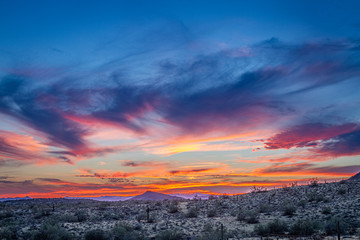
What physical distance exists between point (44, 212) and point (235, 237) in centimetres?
2971

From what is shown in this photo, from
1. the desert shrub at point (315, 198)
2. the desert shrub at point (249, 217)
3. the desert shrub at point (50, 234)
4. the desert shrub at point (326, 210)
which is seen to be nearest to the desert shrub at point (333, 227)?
the desert shrub at point (326, 210)

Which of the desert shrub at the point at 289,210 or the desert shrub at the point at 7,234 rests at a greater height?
the desert shrub at the point at 289,210

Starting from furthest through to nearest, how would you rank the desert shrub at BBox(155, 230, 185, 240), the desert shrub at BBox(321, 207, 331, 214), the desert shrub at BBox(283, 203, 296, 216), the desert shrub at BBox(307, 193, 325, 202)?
the desert shrub at BBox(307, 193, 325, 202) → the desert shrub at BBox(283, 203, 296, 216) → the desert shrub at BBox(321, 207, 331, 214) → the desert shrub at BBox(155, 230, 185, 240)

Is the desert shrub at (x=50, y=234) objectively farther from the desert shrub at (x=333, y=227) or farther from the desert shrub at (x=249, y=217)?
the desert shrub at (x=333, y=227)

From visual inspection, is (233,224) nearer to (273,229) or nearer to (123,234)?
(273,229)

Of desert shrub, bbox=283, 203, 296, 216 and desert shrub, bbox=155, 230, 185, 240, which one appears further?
desert shrub, bbox=283, 203, 296, 216

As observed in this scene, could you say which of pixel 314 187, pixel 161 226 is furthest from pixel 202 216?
pixel 314 187

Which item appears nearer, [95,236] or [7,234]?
[7,234]

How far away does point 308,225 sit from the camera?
23734 millimetres

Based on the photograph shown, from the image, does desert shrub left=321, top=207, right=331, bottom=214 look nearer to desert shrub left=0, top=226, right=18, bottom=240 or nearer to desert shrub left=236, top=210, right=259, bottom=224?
desert shrub left=236, top=210, right=259, bottom=224

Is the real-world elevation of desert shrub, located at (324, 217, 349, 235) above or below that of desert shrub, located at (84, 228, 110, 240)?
above

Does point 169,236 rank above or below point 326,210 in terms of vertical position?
below

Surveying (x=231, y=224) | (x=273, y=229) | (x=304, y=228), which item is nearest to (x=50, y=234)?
(x=231, y=224)

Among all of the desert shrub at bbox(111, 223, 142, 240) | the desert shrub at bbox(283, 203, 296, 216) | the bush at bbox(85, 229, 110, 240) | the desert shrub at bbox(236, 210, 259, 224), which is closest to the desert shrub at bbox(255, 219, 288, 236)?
the desert shrub at bbox(236, 210, 259, 224)
